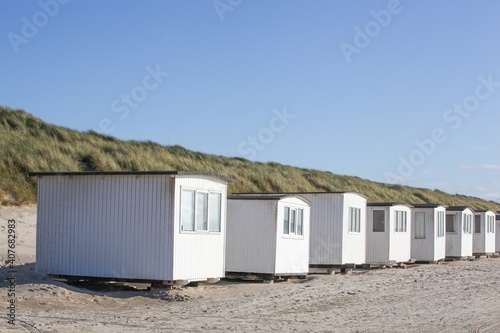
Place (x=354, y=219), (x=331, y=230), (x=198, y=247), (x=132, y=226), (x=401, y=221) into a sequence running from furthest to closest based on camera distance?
(x=401, y=221) < (x=354, y=219) < (x=331, y=230) < (x=198, y=247) < (x=132, y=226)

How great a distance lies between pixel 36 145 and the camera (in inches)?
1292

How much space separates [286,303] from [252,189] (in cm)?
2675

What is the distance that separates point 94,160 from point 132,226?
16495 millimetres

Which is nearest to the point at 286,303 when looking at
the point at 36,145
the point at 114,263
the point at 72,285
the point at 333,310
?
the point at 333,310

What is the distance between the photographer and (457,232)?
1465 inches

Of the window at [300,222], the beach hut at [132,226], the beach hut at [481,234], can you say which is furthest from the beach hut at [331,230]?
the beach hut at [481,234]

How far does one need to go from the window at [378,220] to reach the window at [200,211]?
12.3 m

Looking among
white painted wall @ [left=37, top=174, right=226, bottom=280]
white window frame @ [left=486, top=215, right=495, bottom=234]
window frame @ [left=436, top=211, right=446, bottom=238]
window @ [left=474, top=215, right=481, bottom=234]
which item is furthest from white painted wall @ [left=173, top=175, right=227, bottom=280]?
white window frame @ [left=486, top=215, right=495, bottom=234]

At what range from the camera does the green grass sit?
28641 mm

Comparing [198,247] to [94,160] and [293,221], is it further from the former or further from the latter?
[94,160]

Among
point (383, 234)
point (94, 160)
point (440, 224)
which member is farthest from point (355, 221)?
point (94, 160)

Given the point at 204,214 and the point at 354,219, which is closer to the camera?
the point at 204,214

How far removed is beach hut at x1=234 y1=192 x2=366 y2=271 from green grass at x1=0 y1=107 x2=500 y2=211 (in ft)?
33.6

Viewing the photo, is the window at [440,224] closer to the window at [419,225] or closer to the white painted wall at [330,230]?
the window at [419,225]
